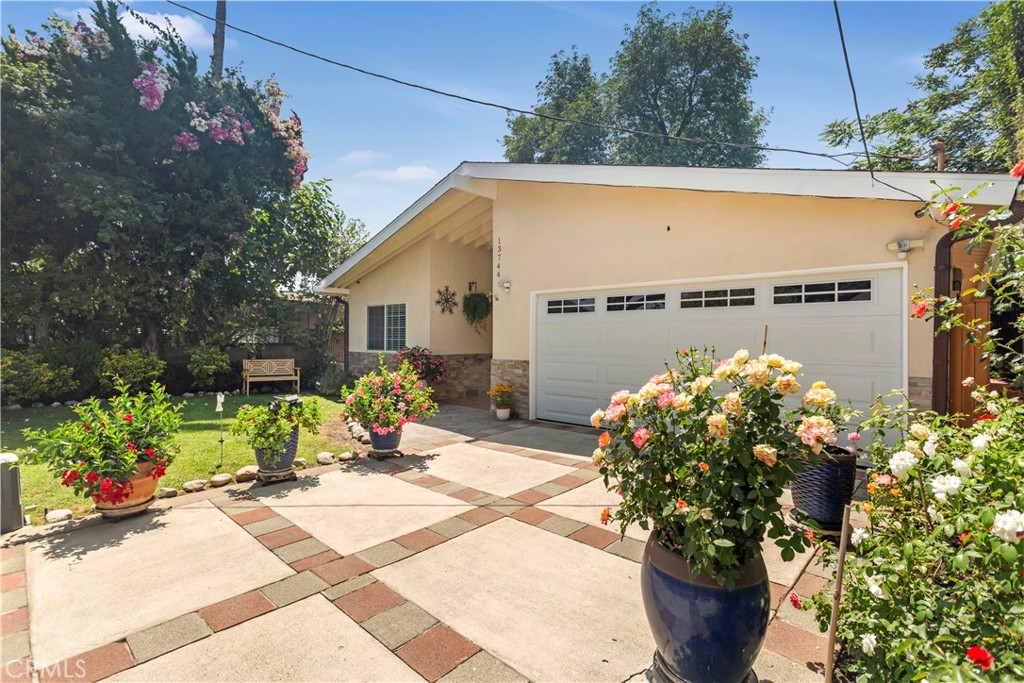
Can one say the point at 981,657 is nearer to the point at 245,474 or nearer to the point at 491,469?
the point at 491,469

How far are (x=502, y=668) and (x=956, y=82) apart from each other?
72.1 ft

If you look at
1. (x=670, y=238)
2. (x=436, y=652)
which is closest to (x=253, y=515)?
(x=436, y=652)

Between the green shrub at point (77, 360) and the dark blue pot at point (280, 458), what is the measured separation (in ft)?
26.8

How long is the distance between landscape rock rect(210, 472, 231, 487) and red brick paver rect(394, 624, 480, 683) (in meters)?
3.63

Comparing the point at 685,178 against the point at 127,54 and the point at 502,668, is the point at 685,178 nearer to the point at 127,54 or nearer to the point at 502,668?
the point at 502,668

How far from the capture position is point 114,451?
3822 millimetres

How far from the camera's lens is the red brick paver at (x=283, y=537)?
3.54m

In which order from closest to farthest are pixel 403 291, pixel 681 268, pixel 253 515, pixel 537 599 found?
pixel 537 599, pixel 253 515, pixel 681 268, pixel 403 291

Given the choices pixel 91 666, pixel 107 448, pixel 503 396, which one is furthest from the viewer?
pixel 503 396

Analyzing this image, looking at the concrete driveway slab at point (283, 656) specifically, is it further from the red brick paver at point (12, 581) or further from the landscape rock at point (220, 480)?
the landscape rock at point (220, 480)

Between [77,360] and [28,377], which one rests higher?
[77,360]

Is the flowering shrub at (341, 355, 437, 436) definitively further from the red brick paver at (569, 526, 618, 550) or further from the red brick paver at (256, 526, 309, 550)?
the red brick paver at (569, 526, 618, 550)

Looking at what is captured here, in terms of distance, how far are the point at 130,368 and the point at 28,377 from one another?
1594 millimetres

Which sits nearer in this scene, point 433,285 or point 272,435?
point 272,435
